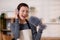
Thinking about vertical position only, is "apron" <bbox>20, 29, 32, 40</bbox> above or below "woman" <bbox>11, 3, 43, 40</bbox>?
below

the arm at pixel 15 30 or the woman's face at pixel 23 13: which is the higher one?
the woman's face at pixel 23 13

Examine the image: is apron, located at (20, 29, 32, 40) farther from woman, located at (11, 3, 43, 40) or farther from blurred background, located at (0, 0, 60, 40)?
blurred background, located at (0, 0, 60, 40)

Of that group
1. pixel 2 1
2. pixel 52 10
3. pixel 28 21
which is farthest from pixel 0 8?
pixel 28 21

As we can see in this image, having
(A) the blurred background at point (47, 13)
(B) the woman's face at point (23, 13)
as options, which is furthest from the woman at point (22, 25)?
(A) the blurred background at point (47, 13)

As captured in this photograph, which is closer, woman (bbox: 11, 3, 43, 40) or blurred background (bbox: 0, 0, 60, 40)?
woman (bbox: 11, 3, 43, 40)

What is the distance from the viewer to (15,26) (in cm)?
94

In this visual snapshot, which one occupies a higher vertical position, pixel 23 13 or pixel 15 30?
pixel 23 13

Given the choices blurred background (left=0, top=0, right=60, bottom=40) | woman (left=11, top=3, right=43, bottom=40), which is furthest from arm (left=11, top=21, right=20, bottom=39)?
blurred background (left=0, top=0, right=60, bottom=40)

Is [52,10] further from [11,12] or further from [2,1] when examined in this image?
[2,1]

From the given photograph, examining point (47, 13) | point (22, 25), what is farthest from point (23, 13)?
point (47, 13)

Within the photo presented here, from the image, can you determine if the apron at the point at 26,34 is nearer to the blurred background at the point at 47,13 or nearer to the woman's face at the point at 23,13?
the woman's face at the point at 23,13

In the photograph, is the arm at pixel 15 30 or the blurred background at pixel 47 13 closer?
the arm at pixel 15 30

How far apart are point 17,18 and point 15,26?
5cm

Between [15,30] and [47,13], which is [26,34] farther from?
[47,13]
